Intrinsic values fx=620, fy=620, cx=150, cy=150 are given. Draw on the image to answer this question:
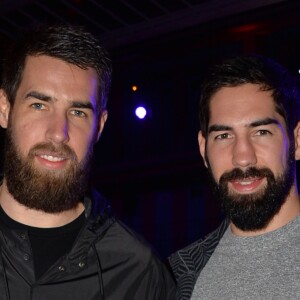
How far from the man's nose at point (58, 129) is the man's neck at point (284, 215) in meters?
0.73

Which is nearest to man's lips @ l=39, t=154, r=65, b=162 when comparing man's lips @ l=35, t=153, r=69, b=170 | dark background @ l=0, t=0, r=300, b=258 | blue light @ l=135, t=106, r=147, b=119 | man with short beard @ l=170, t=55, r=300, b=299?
man's lips @ l=35, t=153, r=69, b=170

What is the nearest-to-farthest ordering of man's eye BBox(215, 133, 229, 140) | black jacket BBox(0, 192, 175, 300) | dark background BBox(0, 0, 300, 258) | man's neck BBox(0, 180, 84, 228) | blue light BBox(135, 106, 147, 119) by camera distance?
black jacket BBox(0, 192, 175, 300) < man's neck BBox(0, 180, 84, 228) < man's eye BBox(215, 133, 229, 140) < dark background BBox(0, 0, 300, 258) < blue light BBox(135, 106, 147, 119)

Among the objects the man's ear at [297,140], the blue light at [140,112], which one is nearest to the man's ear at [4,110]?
the man's ear at [297,140]

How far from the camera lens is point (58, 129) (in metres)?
2.05

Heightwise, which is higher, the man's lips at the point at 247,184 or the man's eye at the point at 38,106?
the man's eye at the point at 38,106

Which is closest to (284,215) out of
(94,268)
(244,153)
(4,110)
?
(244,153)

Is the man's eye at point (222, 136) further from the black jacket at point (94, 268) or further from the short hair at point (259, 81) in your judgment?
the black jacket at point (94, 268)

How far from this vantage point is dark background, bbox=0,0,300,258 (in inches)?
181

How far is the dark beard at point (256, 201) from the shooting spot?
7.16 ft

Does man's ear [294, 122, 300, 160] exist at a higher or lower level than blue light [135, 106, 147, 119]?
lower

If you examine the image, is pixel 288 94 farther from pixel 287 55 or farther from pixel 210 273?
pixel 287 55

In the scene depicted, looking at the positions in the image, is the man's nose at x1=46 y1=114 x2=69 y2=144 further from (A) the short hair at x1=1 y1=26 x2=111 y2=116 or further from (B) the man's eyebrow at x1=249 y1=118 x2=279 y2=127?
(B) the man's eyebrow at x1=249 y1=118 x2=279 y2=127

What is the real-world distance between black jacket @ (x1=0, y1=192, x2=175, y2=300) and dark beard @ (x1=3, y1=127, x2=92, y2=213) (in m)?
0.11

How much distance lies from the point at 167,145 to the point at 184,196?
134 cm
